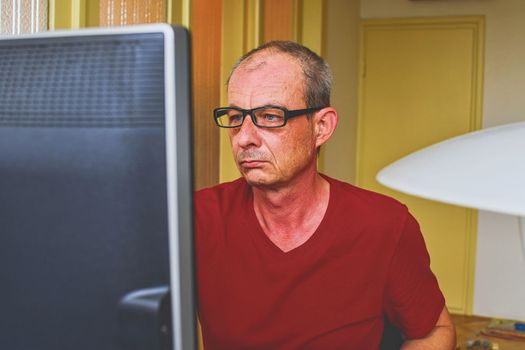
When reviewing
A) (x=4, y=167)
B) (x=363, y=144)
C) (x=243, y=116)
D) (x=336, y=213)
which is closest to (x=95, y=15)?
(x=243, y=116)

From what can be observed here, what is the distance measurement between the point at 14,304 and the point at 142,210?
145 mm

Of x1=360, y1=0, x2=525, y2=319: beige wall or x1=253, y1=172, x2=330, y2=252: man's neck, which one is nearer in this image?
x1=253, y1=172, x2=330, y2=252: man's neck

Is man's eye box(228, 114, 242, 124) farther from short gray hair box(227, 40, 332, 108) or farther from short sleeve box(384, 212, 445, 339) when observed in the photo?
short sleeve box(384, 212, 445, 339)

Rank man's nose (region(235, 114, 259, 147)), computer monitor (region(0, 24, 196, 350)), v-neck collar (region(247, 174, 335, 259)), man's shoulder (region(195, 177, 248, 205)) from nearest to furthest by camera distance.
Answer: computer monitor (region(0, 24, 196, 350)), man's nose (region(235, 114, 259, 147)), v-neck collar (region(247, 174, 335, 259)), man's shoulder (region(195, 177, 248, 205))

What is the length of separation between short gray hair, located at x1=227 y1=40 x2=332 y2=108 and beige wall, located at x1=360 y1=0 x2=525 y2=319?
151 inches

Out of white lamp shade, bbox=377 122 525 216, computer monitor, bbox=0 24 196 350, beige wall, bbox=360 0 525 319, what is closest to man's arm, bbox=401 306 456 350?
white lamp shade, bbox=377 122 525 216

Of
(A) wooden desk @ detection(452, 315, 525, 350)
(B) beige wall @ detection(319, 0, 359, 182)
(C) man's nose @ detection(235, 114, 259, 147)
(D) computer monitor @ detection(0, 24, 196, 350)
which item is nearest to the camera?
(D) computer monitor @ detection(0, 24, 196, 350)

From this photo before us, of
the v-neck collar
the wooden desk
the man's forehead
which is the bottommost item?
the wooden desk

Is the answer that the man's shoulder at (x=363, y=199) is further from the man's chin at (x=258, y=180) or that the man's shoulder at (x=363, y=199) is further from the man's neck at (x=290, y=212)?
the man's chin at (x=258, y=180)

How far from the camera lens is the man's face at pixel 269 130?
133 centimetres

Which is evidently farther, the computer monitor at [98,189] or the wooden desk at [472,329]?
the wooden desk at [472,329]

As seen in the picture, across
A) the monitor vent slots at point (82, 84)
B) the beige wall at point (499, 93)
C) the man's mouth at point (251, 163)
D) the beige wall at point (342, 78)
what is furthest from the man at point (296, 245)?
the beige wall at point (499, 93)

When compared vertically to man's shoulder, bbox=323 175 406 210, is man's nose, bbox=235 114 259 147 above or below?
above

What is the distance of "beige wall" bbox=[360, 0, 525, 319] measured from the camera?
499 cm
